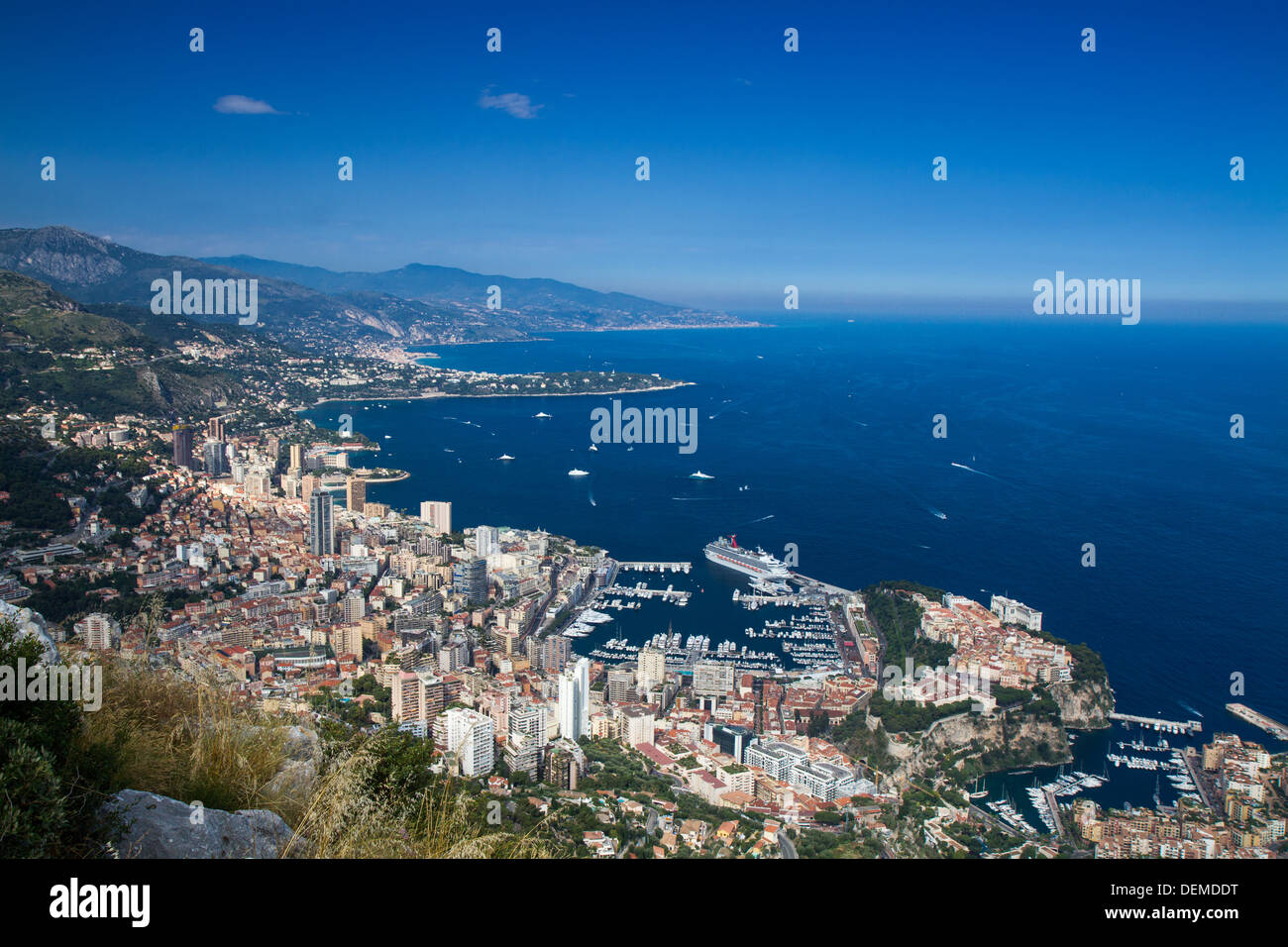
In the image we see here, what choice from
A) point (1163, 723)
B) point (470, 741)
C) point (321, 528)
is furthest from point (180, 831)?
point (321, 528)

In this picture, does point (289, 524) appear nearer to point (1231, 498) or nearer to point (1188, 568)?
point (1188, 568)

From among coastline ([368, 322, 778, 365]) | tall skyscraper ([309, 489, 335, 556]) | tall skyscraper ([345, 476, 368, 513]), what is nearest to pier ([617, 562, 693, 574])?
tall skyscraper ([309, 489, 335, 556])

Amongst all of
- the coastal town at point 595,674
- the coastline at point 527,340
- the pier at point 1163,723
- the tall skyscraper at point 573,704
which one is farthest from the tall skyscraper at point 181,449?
the coastline at point 527,340

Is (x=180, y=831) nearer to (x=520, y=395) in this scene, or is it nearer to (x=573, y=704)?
(x=573, y=704)

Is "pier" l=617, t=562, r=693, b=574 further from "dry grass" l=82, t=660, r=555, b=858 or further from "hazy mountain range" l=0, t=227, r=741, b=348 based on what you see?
"hazy mountain range" l=0, t=227, r=741, b=348

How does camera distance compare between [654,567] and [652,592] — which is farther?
[654,567]

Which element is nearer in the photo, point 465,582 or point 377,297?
point 465,582
